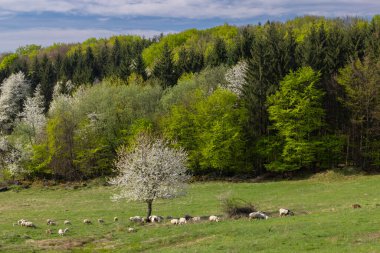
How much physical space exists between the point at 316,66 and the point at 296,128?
12349 mm

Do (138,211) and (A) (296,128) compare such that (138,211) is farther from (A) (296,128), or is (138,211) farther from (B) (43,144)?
(B) (43,144)

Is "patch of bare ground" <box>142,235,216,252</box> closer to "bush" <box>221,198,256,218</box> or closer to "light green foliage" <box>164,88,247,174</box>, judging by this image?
"bush" <box>221,198,256,218</box>

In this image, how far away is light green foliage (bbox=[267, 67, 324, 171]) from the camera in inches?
2463

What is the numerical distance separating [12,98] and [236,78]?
243ft

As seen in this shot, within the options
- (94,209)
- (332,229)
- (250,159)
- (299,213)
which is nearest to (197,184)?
(250,159)

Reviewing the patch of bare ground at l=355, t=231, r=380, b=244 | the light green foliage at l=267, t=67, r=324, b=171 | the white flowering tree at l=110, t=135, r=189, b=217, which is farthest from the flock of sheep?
the light green foliage at l=267, t=67, r=324, b=171

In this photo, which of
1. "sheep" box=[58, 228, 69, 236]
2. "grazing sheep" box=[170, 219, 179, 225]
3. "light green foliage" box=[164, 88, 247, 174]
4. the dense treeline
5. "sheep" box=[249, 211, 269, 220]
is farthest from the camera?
"light green foliage" box=[164, 88, 247, 174]

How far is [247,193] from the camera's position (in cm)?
5212

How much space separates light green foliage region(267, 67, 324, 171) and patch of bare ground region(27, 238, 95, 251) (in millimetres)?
40231

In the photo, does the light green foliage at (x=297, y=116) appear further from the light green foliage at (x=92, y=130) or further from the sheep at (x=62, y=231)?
the sheep at (x=62, y=231)

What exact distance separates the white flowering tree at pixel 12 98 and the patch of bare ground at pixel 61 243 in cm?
8880

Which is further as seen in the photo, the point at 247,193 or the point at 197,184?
the point at 197,184

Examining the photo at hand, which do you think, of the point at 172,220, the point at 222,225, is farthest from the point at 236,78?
the point at 222,225

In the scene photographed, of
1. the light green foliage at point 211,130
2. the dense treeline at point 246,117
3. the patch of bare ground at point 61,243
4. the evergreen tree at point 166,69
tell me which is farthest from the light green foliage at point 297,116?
the patch of bare ground at point 61,243
